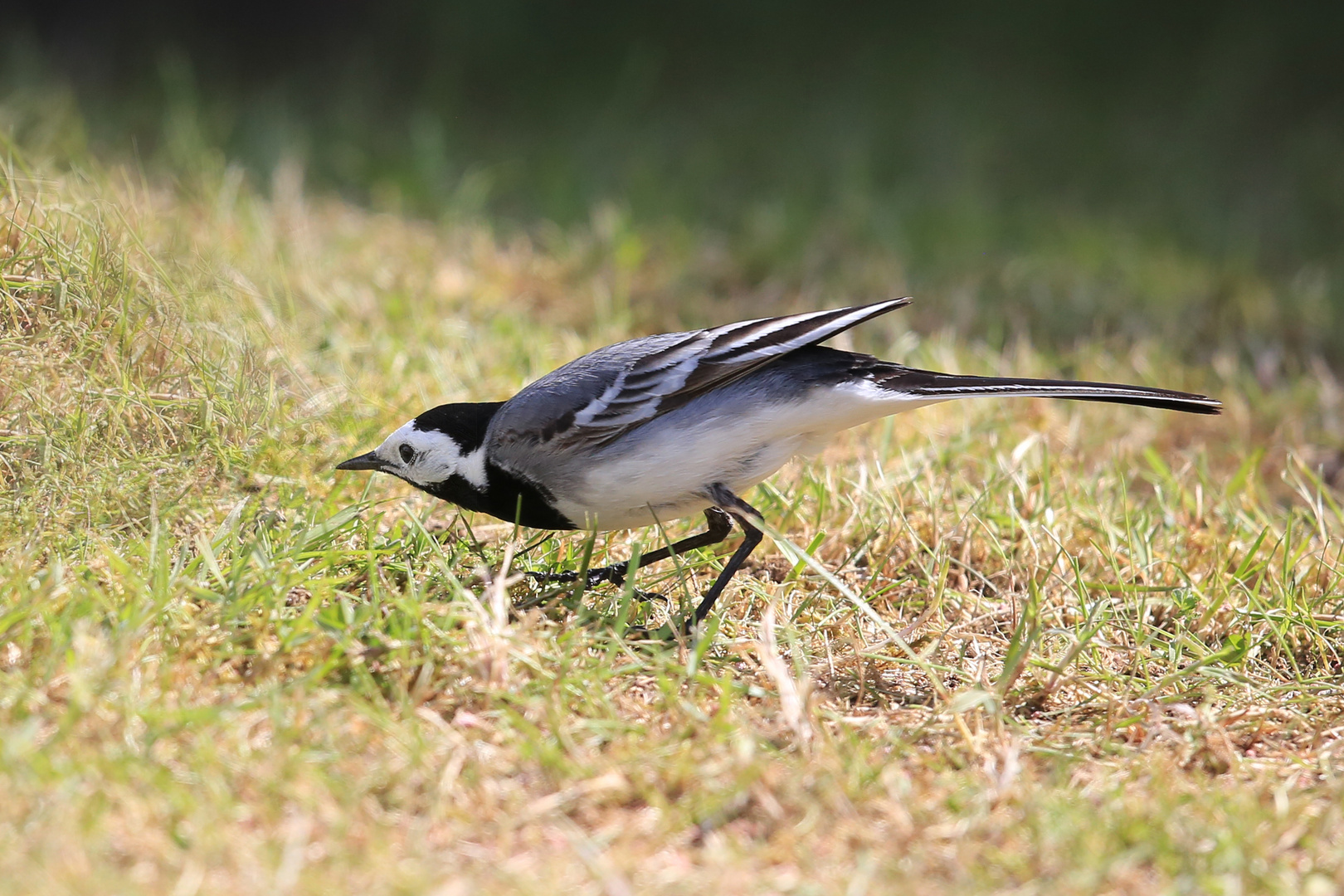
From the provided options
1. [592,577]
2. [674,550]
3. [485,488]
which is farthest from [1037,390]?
[485,488]

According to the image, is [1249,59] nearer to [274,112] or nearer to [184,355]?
[274,112]

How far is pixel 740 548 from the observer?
12.0 ft

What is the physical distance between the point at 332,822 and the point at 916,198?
20.0ft

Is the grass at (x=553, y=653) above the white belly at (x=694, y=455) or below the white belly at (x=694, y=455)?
below

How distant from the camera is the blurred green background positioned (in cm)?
655

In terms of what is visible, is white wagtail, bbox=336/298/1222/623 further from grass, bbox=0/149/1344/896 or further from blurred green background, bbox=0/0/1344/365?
blurred green background, bbox=0/0/1344/365

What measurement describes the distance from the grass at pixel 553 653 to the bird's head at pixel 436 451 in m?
0.15

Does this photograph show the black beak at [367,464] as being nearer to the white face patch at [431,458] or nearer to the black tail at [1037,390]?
the white face patch at [431,458]

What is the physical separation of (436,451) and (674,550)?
733 mm

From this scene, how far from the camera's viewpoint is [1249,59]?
1027cm

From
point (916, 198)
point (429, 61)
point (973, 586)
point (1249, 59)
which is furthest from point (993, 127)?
point (973, 586)

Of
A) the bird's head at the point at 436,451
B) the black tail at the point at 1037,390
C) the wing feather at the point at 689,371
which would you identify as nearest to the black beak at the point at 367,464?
the bird's head at the point at 436,451

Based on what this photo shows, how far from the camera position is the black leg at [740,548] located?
351 centimetres

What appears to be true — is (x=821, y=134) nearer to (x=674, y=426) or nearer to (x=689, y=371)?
(x=689, y=371)
